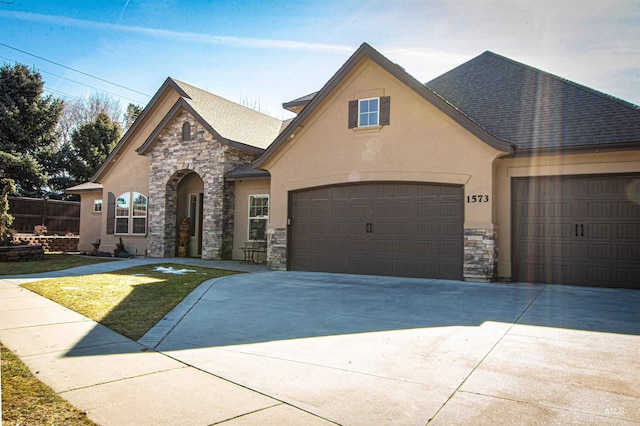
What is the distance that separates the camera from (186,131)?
61.0ft

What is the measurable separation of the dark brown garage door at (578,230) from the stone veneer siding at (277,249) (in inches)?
259

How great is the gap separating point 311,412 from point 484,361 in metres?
2.24

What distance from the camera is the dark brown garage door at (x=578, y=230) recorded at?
1045 centimetres

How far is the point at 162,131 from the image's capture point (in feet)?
62.2

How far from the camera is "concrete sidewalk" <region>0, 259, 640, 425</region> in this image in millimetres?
3668

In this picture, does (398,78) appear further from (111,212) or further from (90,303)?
(111,212)

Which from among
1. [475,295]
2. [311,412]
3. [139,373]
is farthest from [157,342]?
[475,295]

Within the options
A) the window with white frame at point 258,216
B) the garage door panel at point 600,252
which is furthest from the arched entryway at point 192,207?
the garage door panel at point 600,252

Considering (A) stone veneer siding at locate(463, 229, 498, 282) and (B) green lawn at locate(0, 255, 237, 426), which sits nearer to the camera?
(B) green lawn at locate(0, 255, 237, 426)

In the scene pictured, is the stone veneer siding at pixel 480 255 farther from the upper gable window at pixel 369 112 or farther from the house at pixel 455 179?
the upper gable window at pixel 369 112

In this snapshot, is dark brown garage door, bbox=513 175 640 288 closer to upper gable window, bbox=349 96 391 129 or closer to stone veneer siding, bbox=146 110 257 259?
upper gable window, bbox=349 96 391 129

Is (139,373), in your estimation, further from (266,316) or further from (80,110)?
(80,110)

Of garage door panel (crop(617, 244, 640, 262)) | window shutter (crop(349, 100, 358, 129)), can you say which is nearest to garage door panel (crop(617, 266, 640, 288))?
garage door panel (crop(617, 244, 640, 262))

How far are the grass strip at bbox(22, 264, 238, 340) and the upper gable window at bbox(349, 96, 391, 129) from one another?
561 cm
